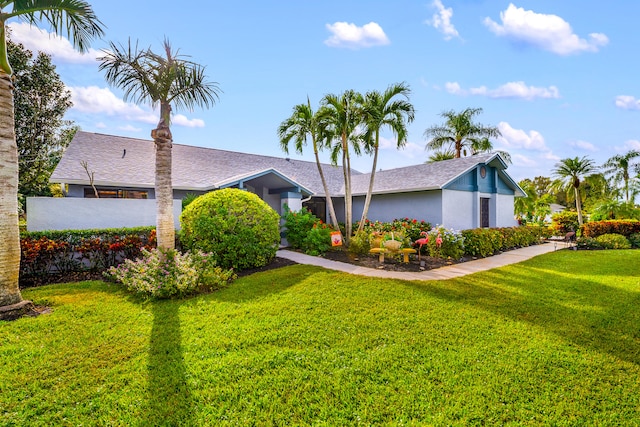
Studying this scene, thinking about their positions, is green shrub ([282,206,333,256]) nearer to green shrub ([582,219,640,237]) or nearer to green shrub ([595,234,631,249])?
green shrub ([595,234,631,249])

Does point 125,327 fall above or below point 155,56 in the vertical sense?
below

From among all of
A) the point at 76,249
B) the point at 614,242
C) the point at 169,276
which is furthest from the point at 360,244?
the point at 614,242

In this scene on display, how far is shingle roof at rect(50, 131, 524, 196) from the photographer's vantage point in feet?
41.7

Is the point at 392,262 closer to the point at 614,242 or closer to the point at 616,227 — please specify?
the point at 614,242

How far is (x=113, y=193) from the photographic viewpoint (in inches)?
506

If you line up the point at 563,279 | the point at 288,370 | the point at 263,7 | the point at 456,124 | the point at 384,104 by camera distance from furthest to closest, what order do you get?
the point at 456,124 → the point at 384,104 → the point at 263,7 → the point at 563,279 → the point at 288,370

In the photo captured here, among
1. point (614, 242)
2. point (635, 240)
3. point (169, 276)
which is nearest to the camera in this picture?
point (169, 276)

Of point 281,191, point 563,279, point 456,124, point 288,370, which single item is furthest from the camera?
point 456,124

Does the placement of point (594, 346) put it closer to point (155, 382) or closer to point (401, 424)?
point (401, 424)

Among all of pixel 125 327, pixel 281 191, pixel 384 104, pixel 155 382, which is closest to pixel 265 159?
pixel 281 191

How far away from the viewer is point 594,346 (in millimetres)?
4191

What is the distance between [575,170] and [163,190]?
995 inches

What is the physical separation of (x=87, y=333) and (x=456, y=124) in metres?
29.7

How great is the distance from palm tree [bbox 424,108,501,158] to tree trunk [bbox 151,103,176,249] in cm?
2560
